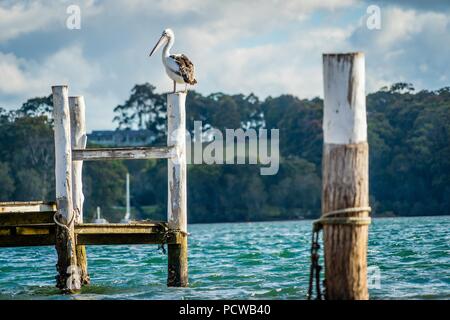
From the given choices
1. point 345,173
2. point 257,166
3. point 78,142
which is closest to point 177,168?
point 78,142

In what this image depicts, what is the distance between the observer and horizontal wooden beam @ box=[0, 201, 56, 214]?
1848 centimetres

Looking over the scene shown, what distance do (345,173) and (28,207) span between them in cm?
744

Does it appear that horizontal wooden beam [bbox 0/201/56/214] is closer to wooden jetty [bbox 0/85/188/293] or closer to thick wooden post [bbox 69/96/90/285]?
wooden jetty [bbox 0/85/188/293]

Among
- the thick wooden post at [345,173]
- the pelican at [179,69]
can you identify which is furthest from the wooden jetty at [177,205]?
the pelican at [179,69]

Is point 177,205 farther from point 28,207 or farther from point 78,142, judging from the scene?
point 78,142

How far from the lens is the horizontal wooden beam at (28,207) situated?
728 inches

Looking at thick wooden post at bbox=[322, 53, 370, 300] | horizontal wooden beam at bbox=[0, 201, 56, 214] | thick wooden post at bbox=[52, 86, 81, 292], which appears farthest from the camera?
horizontal wooden beam at bbox=[0, 201, 56, 214]

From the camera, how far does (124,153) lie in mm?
18609

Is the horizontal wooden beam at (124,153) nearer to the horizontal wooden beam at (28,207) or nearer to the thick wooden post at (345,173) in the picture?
the horizontal wooden beam at (28,207)

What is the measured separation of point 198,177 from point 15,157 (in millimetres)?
16128

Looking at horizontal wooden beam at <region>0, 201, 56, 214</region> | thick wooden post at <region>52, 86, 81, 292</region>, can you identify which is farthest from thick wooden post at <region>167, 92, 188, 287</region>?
horizontal wooden beam at <region>0, 201, 56, 214</region>

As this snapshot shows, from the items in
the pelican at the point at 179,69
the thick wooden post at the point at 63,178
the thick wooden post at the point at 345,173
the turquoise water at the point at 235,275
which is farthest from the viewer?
the pelican at the point at 179,69

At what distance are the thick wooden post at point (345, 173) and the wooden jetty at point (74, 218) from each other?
6212 mm
